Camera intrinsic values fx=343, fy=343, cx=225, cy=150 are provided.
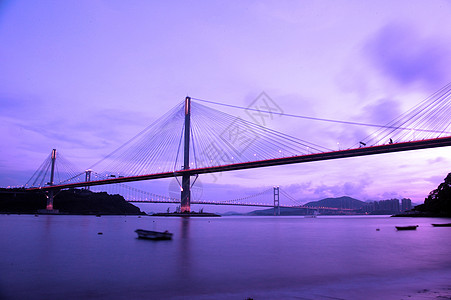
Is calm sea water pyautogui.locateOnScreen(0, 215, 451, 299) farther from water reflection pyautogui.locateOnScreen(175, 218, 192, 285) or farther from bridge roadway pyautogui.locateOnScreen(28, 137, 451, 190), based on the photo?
bridge roadway pyautogui.locateOnScreen(28, 137, 451, 190)

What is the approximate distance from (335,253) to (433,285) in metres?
9.25

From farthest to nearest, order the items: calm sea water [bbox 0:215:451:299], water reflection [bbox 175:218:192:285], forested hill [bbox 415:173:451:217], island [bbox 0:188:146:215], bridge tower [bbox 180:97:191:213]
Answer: island [bbox 0:188:146:215] → forested hill [bbox 415:173:451:217] → bridge tower [bbox 180:97:191:213] → water reflection [bbox 175:218:192:285] → calm sea water [bbox 0:215:451:299]

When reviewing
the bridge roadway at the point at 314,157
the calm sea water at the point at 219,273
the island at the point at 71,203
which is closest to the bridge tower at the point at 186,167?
the bridge roadway at the point at 314,157

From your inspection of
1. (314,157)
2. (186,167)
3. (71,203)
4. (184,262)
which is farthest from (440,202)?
(71,203)

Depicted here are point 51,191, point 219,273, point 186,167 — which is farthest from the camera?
point 51,191

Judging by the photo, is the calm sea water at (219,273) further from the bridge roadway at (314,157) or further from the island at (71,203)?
the island at (71,203)

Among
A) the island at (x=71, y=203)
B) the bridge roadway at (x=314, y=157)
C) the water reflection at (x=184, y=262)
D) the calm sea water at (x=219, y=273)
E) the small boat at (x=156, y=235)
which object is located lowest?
the water reflection at (x=184, y=262)

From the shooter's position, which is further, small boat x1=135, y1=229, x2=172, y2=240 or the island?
the island

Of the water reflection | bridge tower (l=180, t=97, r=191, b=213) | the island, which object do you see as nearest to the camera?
the water reflection

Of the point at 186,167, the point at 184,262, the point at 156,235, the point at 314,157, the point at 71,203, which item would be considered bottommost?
the point at 184,262

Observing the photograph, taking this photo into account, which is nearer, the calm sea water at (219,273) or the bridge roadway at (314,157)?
the calm sea water at (219,273)

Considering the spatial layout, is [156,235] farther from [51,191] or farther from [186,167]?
[51,191]

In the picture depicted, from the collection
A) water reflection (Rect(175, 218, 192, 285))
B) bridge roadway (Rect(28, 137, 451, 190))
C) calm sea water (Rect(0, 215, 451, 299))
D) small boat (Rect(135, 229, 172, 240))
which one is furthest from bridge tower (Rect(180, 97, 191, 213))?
calm sea water (Rect(0, 215, 451, 299))

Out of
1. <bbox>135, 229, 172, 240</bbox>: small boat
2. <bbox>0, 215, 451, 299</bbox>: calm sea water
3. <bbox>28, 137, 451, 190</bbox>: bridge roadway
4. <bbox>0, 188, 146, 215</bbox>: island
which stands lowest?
<bbox>0, 215, 451, 299</bbox>: calm sea water
